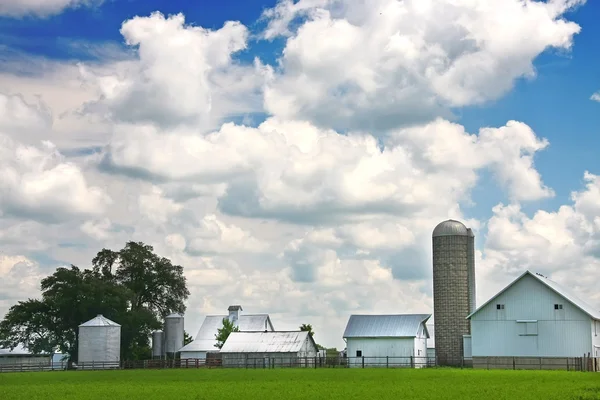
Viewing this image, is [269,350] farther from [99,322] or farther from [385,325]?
[99,322]

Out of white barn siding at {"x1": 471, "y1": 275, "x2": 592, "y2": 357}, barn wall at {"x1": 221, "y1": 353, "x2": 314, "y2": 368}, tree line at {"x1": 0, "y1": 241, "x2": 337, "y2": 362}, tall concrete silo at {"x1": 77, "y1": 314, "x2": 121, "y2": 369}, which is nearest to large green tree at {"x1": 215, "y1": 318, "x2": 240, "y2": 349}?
tree line at {"x1": 0, "y1": 241, "x2": 337, "y2": 362}

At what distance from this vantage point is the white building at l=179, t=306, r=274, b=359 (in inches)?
3440

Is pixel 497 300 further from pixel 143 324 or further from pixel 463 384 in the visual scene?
pixel 143 324

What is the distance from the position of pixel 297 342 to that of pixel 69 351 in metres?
23.8

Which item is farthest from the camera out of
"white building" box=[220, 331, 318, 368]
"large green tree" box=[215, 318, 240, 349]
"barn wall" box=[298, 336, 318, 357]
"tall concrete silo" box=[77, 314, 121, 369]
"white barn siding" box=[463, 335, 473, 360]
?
"large green tree" box=[215, 318, 240, 349]

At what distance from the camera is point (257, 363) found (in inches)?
2931

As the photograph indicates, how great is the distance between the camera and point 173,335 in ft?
286

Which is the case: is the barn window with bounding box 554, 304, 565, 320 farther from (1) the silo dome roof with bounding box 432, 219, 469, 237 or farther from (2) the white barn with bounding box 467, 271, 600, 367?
(1) the silo dome roof with bounding box 432, 219, 469, 237

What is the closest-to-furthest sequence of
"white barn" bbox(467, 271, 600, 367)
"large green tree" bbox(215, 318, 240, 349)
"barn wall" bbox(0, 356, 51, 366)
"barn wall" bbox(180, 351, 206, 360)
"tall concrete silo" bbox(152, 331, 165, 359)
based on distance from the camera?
"white barn" bbox(467, 271, 600, 367) < "barn wall" bbox(0, 356, 51, 366) < "barn wall" bbox(180, 351, 206, 360) < "tall concrete silo" bbox(152, 331, 165, 359) < "large green tree" bbox(215, 318, 240, 349)

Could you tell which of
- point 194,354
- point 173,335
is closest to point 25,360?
point 173,335

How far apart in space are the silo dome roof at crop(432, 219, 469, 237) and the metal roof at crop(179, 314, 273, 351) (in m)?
26.1

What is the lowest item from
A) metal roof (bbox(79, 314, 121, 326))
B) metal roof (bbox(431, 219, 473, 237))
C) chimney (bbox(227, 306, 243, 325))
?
metal roof (bbox(79, 314, 121, 326))

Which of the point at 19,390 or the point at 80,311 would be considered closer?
the point at 19,390

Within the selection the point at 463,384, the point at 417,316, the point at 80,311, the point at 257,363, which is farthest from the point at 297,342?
the point at 463,384
